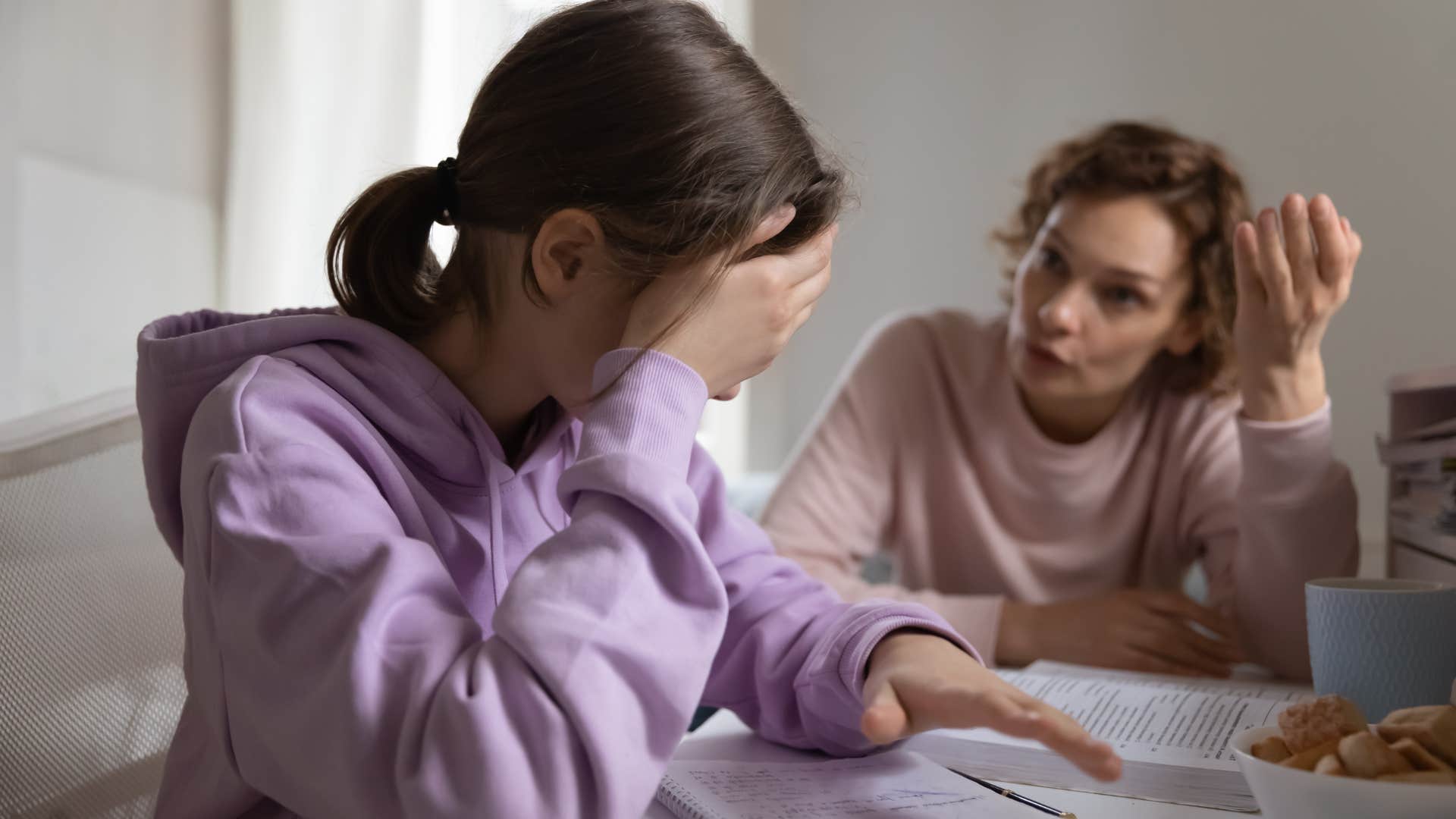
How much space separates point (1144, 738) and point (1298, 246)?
1.83 feet

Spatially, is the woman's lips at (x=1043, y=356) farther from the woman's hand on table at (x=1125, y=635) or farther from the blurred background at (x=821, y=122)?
the blurred background at (x=821, y=122)

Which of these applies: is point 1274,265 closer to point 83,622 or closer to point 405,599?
point 405,599

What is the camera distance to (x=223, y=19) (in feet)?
6.71

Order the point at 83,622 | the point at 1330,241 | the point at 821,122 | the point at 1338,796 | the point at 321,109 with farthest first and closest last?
the point at 321,109 → the point at 821,122 → the point at 1330,241 → the point at 83,622 → the point at 1338,796

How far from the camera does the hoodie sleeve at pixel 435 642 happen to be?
54 cm

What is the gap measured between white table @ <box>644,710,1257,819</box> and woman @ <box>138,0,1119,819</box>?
0.08 ft

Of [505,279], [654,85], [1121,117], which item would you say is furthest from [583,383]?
[1121,117]

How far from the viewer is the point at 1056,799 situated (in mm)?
674

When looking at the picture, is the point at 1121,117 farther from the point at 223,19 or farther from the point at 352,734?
the point at 352,734

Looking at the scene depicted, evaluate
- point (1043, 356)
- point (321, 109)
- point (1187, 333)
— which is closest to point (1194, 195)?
point (1187, 333)

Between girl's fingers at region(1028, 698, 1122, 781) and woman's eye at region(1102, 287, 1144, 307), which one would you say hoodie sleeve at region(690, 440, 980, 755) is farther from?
woman's eye at region(1102, 287, 1144, 307)

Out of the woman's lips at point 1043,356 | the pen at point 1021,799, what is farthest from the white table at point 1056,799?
the woman's lips at point 1043,356

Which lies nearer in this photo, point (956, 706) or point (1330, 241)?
point (956, 706)

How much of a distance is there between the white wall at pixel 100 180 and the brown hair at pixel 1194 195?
1388 mm
